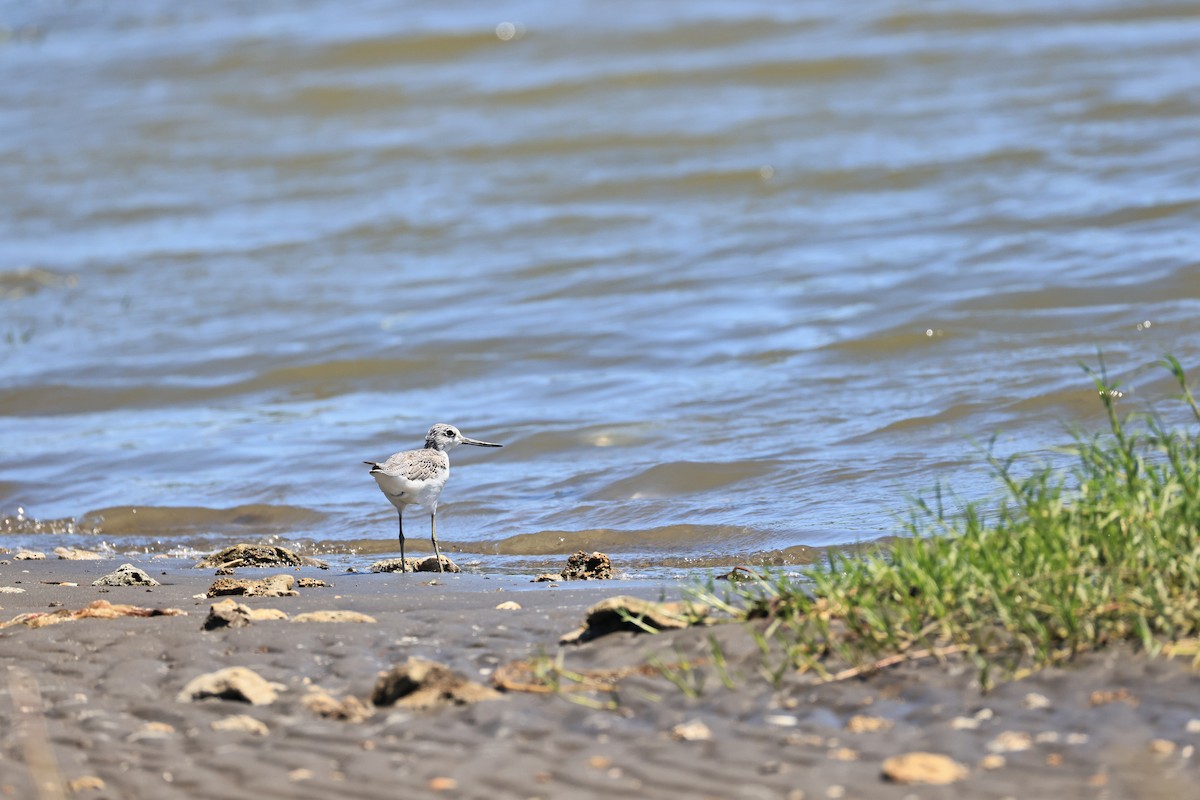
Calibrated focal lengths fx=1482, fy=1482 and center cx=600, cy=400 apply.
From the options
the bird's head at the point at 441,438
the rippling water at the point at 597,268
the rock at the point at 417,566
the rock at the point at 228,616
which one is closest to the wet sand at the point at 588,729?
the rock at the point at 228,616

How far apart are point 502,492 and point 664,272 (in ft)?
15.1

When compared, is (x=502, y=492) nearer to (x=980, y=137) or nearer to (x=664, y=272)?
(x=664, y=272)

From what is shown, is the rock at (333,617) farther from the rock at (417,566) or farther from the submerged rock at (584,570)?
the rock at (417,566)

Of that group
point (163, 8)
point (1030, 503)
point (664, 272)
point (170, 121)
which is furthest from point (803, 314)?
point (163, 8)

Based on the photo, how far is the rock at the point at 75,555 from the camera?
273 inches

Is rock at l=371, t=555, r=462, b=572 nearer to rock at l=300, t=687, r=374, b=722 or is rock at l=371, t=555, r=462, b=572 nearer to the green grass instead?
rock at l=300, t=687, r=374, b=722

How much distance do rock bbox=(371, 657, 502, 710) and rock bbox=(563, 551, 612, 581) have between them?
5.97 feet

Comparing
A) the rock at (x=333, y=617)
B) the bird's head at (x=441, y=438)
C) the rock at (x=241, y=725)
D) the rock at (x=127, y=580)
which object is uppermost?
the bird's head at (x=441, y=438)

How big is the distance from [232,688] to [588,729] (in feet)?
3.45

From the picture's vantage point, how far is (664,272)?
12062 millimetres

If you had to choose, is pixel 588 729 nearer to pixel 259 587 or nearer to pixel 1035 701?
pixel 1035 701

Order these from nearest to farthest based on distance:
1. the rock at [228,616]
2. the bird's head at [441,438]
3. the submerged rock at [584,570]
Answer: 1. the rock at [228,616]
2. the submerged rock at [584,570]
3. the bird's head at [441,438]

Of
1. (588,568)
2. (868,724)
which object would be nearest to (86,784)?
(868,724)

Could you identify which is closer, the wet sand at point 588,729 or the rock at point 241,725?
the wet sand at point 588,729
